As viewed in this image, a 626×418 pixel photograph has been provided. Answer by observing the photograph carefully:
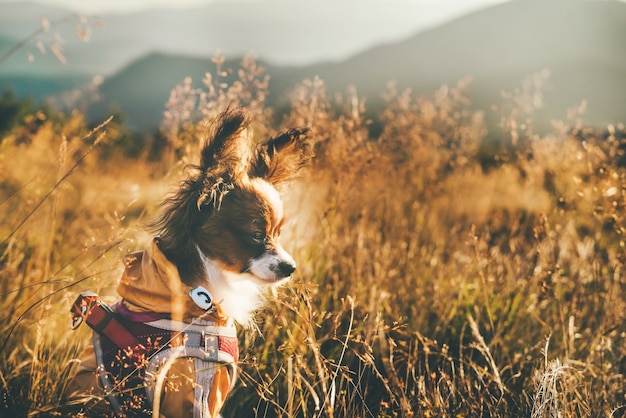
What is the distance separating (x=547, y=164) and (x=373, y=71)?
63.8 meters

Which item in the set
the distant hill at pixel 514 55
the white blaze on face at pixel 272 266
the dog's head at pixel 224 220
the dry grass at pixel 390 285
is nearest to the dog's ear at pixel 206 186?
the dog's head at pixel 224 220

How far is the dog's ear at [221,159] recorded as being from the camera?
2262mm

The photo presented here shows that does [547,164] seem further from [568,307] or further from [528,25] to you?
[528,25]

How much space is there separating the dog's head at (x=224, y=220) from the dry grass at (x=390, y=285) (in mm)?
203

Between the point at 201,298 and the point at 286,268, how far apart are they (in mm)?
423

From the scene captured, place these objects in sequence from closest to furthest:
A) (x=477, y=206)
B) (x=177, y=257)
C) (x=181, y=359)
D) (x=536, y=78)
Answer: (x=181, y=359), (x=177, y=257), (x=536, y=78), (x=477, y=206)

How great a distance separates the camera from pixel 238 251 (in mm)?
A: 2389

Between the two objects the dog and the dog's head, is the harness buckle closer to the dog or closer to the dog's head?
the dog

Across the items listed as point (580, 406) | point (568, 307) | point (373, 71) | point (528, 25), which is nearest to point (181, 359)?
point (580, 406)

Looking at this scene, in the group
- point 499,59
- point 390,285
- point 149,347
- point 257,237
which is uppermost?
point 257,237

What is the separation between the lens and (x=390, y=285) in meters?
3.66

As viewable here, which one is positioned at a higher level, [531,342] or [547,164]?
[547,164]

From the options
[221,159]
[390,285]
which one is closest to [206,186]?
[221,159]

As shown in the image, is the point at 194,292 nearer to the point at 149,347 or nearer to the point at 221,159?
the point at 149,347
